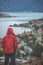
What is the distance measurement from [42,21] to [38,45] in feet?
0.94

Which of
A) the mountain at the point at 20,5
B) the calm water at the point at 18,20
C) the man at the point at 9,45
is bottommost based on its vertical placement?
the man at the point at 9,45

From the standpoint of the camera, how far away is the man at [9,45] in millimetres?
1544

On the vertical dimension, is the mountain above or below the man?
above

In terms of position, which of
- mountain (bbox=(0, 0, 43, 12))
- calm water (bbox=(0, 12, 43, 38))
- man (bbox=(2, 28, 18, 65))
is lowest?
man (bbox=(2, 28, 18, 65))

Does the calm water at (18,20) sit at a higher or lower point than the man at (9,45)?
higher

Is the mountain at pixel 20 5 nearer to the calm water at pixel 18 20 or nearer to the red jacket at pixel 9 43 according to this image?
the calm water at pixel 18 20

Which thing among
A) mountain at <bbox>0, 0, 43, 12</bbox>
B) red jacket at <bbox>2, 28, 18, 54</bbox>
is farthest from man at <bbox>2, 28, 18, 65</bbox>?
mountain at <bbox>0, 0, 43, 12</bbox>

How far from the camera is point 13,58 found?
1556 millimetres

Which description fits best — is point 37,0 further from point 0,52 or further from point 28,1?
point 0,52

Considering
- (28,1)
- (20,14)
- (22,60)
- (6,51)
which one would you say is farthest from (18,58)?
(28,1)

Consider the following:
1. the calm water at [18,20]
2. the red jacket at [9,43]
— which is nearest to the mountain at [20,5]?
the calm water at [18,20]

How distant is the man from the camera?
5.07 ft

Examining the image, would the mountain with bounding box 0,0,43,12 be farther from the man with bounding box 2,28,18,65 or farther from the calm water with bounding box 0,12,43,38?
the man with bounding box 2,28,18,65

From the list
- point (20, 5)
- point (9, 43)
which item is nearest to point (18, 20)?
point (20, 5)
